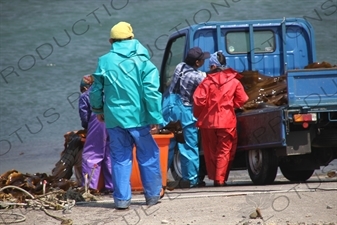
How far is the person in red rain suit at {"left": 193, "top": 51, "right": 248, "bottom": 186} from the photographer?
11.0 m

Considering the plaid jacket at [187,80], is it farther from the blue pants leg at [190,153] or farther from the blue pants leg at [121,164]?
the blue pants leg at [121,164]

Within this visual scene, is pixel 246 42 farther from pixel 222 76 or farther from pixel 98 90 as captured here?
pixel 98 90

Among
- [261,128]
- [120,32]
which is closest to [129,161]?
[120,32]

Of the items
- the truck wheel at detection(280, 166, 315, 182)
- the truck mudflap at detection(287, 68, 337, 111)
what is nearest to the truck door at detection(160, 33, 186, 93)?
the truck wheel at detection(280, 166, 315, 182)

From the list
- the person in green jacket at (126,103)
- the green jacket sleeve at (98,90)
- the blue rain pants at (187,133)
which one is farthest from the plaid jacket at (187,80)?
the green jacket sleeve at (98,90)

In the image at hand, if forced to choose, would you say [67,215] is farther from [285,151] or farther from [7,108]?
[7,108]

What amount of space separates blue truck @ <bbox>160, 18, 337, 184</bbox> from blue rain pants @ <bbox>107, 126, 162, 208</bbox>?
2021 millimetres

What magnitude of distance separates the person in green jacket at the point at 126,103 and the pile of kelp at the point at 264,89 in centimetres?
257

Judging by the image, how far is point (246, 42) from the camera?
41.9ft

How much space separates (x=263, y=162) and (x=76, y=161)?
6.73 ft

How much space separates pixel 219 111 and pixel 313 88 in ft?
3.72

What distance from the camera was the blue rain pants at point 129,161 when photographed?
339 inches

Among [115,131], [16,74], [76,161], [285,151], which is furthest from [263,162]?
[16,74]

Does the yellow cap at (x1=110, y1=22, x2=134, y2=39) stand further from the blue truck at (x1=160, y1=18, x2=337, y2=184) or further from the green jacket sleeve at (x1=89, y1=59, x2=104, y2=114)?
the blue truck at (x1=160, y1=18, x2=337, y2=184)
